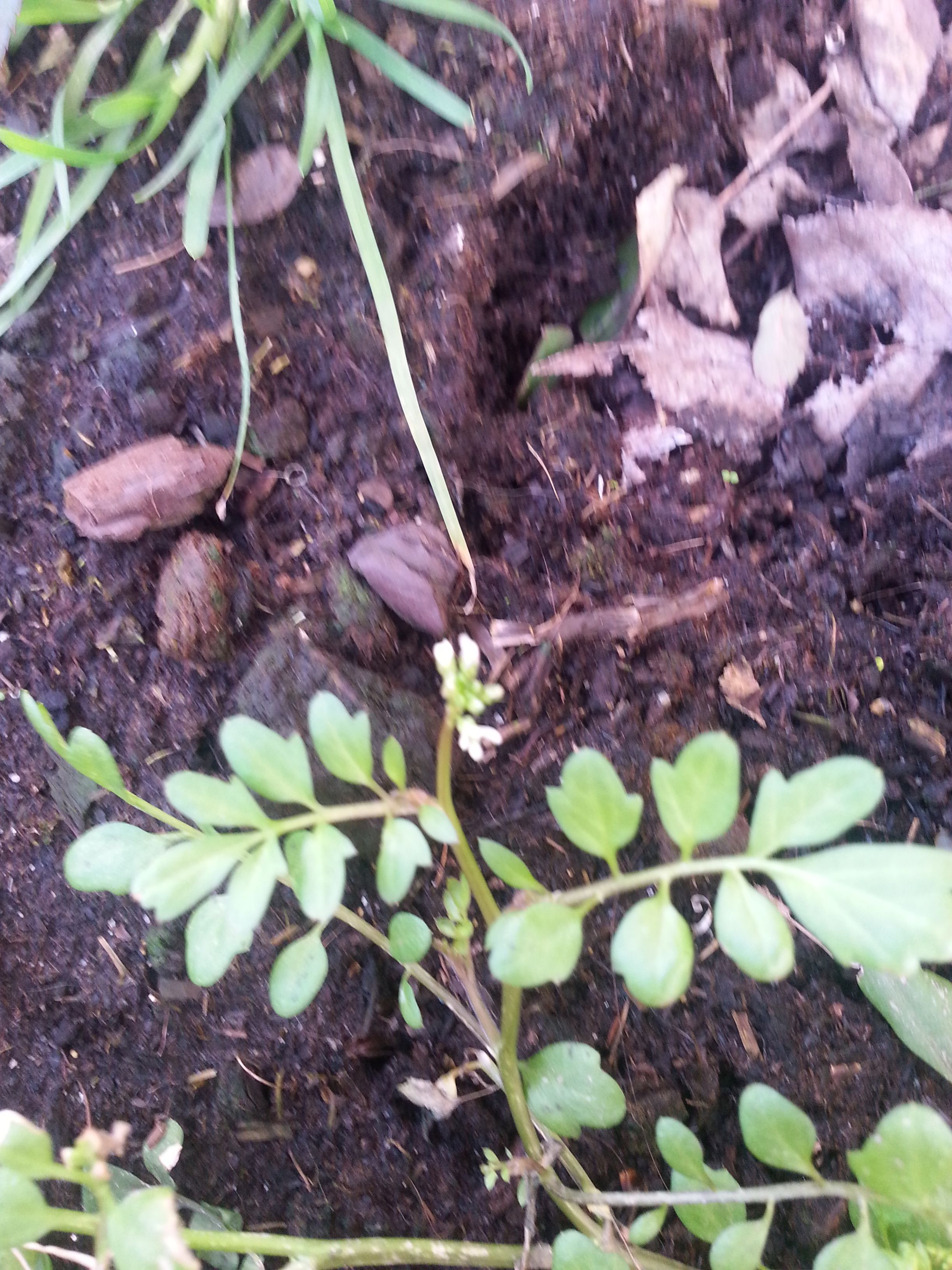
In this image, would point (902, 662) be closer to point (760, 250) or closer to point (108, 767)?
point (760, 250)

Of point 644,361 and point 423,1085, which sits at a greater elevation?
point 644,361

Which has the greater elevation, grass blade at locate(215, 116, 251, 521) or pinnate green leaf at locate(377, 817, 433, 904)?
grass blade at locate(215, 116, 251, 521)

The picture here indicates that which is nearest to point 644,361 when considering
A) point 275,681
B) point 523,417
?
point 523,417

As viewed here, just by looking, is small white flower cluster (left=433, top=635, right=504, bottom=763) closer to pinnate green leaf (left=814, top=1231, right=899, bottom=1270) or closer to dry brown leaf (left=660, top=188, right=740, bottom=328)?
pinnate green leaf (left=814, top=1231, right=899, bottom=1270)

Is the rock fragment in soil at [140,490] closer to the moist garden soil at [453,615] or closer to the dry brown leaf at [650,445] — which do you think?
the moist garden soil at [453,615]

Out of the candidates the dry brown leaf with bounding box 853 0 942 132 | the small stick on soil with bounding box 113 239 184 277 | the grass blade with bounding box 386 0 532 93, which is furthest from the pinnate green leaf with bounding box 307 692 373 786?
the dry brown leaf with bounding box 853 0 942 132

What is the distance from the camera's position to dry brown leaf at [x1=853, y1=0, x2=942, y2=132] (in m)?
1.14

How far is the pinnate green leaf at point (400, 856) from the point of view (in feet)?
2.07

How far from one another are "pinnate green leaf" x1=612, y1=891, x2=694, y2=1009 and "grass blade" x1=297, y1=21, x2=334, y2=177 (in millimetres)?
926

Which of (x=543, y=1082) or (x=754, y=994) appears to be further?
(x=754, y=994)

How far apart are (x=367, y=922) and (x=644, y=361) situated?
2.49 feet

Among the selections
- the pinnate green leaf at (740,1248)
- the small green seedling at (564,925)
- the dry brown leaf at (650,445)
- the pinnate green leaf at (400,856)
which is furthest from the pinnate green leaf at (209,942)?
the dry brown leaf at (650,445)

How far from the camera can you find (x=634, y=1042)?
3.32 feet

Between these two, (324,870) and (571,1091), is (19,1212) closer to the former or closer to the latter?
(324,870)
